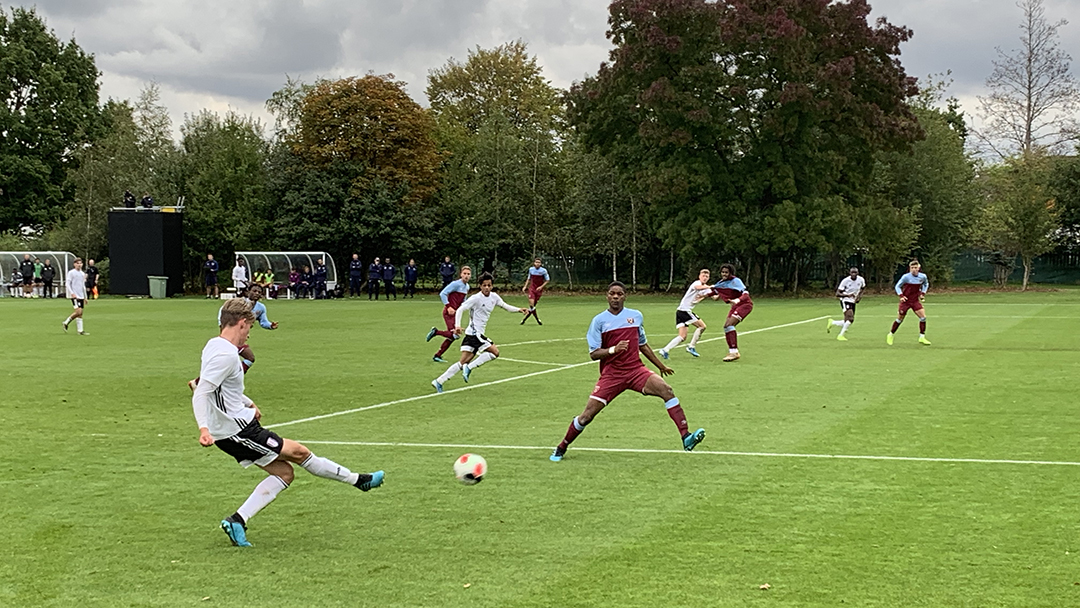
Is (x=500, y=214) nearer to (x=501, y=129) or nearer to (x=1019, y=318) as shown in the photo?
(x=501, y=129)

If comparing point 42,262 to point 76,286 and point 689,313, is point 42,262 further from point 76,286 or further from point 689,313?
point 689,313

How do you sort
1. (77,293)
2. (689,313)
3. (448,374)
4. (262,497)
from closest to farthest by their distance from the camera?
(262,497), (448,374), (689,313), (77,293)

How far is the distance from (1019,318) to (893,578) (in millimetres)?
31872

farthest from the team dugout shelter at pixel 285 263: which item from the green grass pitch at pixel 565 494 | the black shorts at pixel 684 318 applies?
the green grass pitch at pixel 565 494

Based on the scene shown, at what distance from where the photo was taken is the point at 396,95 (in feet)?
202

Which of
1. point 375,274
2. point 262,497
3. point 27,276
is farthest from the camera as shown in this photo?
point 27,276

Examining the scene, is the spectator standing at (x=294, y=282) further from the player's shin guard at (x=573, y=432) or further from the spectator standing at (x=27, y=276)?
the player's shin guard at (x=573, y=432)

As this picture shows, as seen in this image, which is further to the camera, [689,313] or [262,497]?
[689,313]

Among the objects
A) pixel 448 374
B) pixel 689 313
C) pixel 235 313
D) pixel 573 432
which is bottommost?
pixel 448 374

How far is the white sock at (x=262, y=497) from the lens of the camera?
8.21 metres

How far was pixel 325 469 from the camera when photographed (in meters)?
8.55

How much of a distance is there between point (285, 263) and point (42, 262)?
46.3 feet

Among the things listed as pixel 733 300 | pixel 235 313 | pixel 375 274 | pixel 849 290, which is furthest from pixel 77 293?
pixel 235 313

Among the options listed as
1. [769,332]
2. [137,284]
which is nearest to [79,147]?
[137,284]
